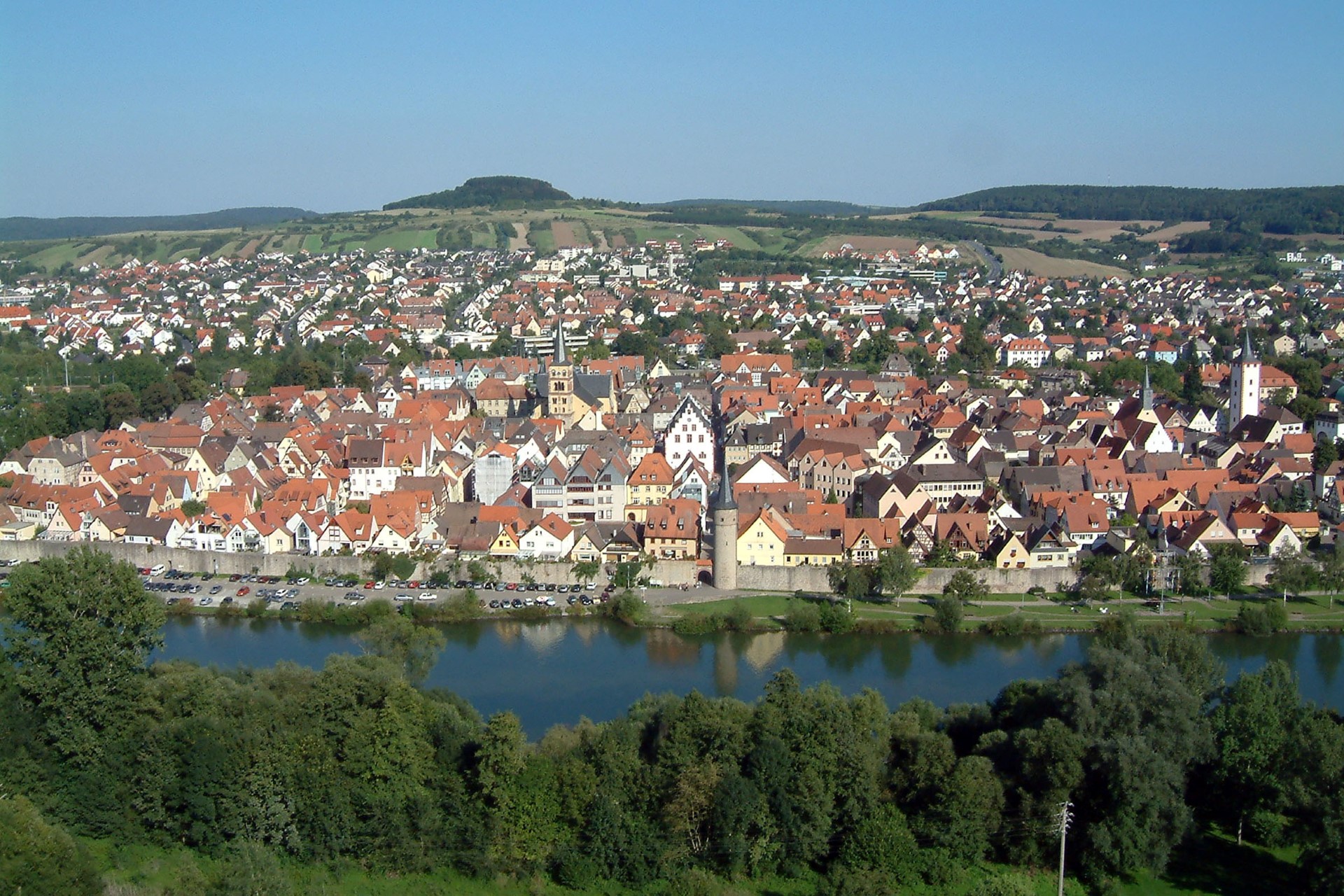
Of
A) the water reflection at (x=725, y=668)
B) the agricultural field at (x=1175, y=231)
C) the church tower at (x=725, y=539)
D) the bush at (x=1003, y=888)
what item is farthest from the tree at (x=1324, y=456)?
the agricultural field at (x=1175, y=231)

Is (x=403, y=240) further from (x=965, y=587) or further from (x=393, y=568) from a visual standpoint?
(x=965, y=587)

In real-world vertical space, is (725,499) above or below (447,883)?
above

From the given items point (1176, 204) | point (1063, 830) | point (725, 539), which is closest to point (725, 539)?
point (725, 539)

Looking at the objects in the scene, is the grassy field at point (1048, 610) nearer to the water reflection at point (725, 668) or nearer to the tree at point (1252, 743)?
the water reflection at point (725, 668)

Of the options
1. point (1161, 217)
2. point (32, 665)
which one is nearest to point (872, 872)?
point (32, 665)

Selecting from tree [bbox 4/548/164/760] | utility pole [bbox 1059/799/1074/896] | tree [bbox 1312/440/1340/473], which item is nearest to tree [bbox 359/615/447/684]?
tree [bbox 4/548/164/760]

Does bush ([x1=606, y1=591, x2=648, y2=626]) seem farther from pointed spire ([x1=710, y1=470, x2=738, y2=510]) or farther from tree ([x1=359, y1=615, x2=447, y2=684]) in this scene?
tree ([x1=359, y1=615, x2=447, y2=684])

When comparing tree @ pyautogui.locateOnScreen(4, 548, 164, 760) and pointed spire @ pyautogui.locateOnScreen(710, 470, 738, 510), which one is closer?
tree @ pyautogui.locateOnScreen(4, 548, 164, 760)

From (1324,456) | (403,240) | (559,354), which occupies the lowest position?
(1324,456)
